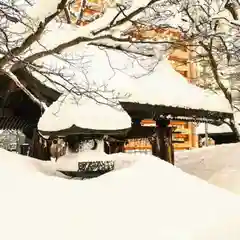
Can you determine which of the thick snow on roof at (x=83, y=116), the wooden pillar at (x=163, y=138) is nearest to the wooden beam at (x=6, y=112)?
the wooden pillar at (x=163, y=138)

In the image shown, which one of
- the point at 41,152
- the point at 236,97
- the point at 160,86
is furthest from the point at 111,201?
the point at 236,97

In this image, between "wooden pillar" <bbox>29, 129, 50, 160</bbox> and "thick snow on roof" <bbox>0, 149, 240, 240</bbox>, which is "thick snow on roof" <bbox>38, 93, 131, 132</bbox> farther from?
"wooden pillar" <bbox>29, 129, 50, 160</bbox>

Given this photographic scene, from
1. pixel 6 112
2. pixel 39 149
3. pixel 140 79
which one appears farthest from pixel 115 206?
pixel 6 112

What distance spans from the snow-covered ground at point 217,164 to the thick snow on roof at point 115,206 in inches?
153

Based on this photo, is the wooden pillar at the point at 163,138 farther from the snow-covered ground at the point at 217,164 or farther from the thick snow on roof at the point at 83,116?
the thick snow on roof at the point at 83,116

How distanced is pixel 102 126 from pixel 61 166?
747 mm

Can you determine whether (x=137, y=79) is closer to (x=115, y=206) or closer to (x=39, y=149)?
(x=39, y=149)

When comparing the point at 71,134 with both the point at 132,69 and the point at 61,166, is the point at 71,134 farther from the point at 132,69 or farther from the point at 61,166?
the point at 132,69

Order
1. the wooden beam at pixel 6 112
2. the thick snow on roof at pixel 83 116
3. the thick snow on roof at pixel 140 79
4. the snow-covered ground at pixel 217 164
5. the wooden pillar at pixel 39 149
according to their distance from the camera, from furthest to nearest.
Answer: the wooden beam at pixel 6 112
the snow-covered ground at pixel 217 164
the wooden pillar at pixel 39 149
the thick snow on roof at pixel 140 79
the thick snow on roof at pixel 83 116

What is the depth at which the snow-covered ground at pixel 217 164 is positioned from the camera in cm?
966

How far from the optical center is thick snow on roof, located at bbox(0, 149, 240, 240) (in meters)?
3.73

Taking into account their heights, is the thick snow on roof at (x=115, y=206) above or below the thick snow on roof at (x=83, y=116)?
below

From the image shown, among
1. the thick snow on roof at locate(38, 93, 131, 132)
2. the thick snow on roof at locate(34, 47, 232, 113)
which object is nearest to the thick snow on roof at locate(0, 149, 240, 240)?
the thick snow on roof at locate(38, 93, 131, 132)

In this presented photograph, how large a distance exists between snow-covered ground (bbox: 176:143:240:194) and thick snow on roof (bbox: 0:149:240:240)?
3878mm
